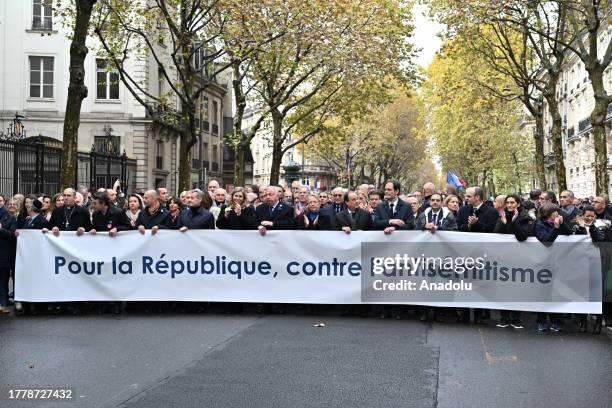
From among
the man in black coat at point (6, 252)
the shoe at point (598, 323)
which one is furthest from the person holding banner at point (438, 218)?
the man in black coat at point (6, 252)

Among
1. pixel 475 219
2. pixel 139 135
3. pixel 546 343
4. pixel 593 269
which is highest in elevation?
pixel 139 135

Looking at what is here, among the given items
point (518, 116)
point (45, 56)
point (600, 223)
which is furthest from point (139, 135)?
point (600, 223)

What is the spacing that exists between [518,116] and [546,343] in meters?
43.6

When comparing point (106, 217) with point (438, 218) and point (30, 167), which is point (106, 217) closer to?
point (438, 218)

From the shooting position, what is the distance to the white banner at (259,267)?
11.4 meters

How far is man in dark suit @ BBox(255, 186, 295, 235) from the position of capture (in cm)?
1220

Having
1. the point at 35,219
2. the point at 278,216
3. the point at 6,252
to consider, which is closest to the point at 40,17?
the point at 35,219

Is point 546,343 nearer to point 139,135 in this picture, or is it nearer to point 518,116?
point 139,135

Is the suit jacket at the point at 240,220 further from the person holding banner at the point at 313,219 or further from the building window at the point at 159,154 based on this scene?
the building window at the point at 159,154

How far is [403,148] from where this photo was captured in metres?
61.6

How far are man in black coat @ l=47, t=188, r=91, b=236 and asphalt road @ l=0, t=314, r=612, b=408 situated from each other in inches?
58.6

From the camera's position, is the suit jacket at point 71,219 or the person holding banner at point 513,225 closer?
the person holding banner at point 513,225

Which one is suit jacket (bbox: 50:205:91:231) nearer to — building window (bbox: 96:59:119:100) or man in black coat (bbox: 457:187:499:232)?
man in black coat (bbox: 457:187:499:232)
